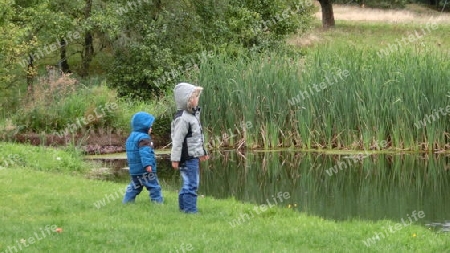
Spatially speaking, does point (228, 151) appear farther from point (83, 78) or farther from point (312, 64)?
point (83, 78)

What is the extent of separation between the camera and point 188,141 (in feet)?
30.7

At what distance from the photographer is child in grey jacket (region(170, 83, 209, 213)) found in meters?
9.30

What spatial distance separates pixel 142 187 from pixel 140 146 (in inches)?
24.8

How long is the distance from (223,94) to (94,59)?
1212cm

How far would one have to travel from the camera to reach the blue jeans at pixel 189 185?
9.40m

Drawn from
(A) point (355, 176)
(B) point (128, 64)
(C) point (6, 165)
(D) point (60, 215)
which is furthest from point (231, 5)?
(D) point (60, 215)

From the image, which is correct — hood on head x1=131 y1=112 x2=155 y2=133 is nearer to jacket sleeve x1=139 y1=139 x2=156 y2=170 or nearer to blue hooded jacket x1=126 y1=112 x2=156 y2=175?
blue hooded jacket x1=126 y1=112 x2=156 y2=175

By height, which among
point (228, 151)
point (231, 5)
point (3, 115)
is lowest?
point (228, 151)

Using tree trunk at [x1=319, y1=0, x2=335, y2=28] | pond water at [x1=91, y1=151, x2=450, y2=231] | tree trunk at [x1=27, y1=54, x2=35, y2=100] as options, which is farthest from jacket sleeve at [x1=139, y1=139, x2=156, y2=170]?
tree trunk at [x1=319, y1=0, x2=335, y2=28]

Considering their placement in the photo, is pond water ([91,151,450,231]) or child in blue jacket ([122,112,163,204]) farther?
pond water ([91,151,450,231])

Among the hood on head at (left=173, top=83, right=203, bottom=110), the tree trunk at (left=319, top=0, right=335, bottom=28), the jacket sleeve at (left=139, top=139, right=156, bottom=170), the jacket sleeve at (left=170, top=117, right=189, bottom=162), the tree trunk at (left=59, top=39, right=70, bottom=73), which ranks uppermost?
the hood on head at (left=173, top=83, right=203, bottom=110)

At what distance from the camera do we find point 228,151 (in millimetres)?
19750

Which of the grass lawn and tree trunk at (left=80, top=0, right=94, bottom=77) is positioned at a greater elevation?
the grass lawn

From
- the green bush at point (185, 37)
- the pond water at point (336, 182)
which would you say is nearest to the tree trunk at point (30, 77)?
the green bush at point (185, 37)
